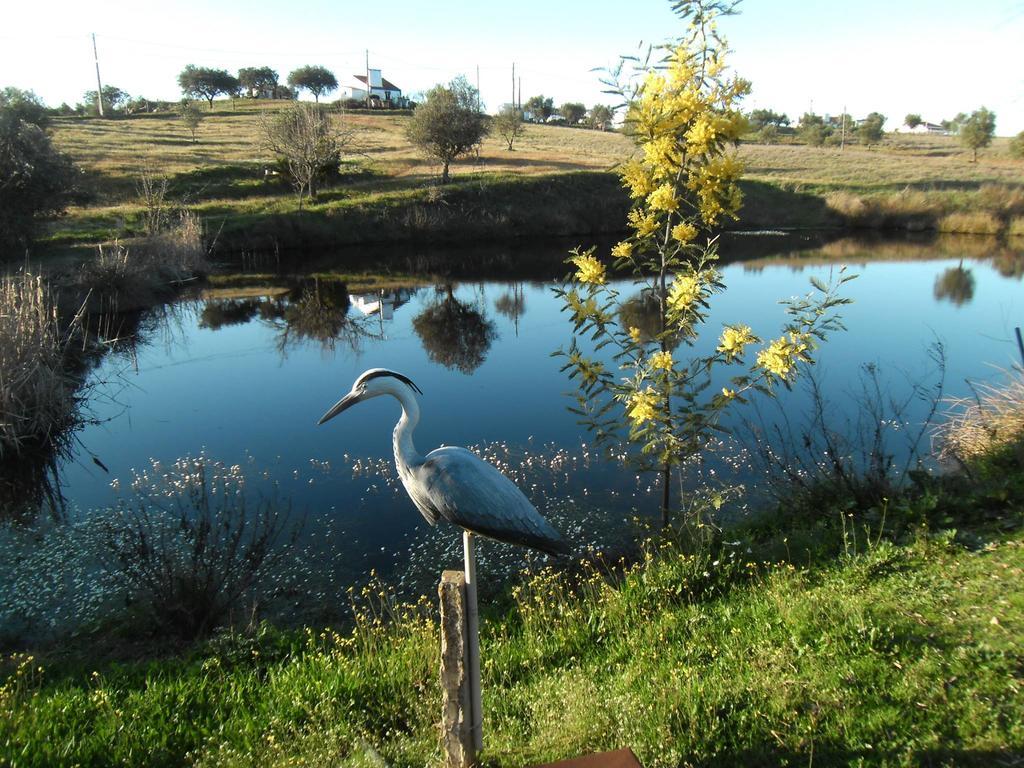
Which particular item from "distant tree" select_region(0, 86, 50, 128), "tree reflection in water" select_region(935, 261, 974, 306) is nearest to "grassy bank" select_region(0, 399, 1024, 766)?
"tree reflection in water" select_region(935, 261, 974, 306)

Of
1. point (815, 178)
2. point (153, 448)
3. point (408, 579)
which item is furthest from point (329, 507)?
point (815, 178)

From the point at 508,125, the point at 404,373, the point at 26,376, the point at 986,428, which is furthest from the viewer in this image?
the point at 508,125

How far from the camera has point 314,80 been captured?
232ft

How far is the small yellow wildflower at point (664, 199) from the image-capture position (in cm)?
448

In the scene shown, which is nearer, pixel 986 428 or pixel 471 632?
pixel 471 632

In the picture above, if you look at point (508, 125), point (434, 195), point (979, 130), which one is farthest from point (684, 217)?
point (979, 130)

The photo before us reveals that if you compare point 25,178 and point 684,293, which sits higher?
point 25,178

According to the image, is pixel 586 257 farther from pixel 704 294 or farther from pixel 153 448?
pixel 153 448

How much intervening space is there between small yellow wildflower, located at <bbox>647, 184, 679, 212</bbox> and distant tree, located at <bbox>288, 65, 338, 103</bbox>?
73.6 metres

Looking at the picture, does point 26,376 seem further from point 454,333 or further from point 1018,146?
point 1018,146

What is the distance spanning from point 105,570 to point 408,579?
2845mm

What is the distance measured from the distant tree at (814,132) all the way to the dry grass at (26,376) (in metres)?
69.9

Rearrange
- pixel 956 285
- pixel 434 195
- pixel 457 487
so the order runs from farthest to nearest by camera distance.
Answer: pixel 434 195 → pixel 956 285 → pixel 457 487

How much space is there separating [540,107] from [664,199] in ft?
270
